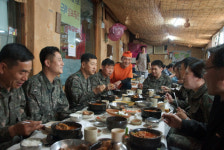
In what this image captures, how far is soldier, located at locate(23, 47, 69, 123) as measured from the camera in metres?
2.25

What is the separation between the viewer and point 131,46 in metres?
13.1

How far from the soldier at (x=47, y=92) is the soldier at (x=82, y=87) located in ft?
1.40

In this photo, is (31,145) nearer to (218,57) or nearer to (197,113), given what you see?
(218,57)

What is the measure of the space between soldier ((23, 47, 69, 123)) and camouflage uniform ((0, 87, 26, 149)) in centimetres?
20

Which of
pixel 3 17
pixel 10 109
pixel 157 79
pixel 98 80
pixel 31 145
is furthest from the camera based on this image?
pixel 157 79

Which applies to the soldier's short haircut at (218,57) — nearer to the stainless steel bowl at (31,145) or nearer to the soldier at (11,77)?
the stainless steel bowl at (31,145)

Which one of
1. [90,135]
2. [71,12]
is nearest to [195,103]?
[90,135]

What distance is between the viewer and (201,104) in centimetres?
232

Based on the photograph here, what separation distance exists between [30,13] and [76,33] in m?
2.06

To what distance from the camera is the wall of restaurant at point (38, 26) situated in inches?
120

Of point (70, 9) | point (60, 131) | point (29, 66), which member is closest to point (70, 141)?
point (60, 131)

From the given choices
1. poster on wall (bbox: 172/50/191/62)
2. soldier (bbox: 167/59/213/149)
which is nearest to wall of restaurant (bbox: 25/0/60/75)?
soldier (bbox: 167/59/213/149)

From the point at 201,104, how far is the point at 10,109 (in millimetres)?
2289

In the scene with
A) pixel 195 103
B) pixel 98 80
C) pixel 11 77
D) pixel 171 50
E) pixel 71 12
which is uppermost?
pixel 171 50
